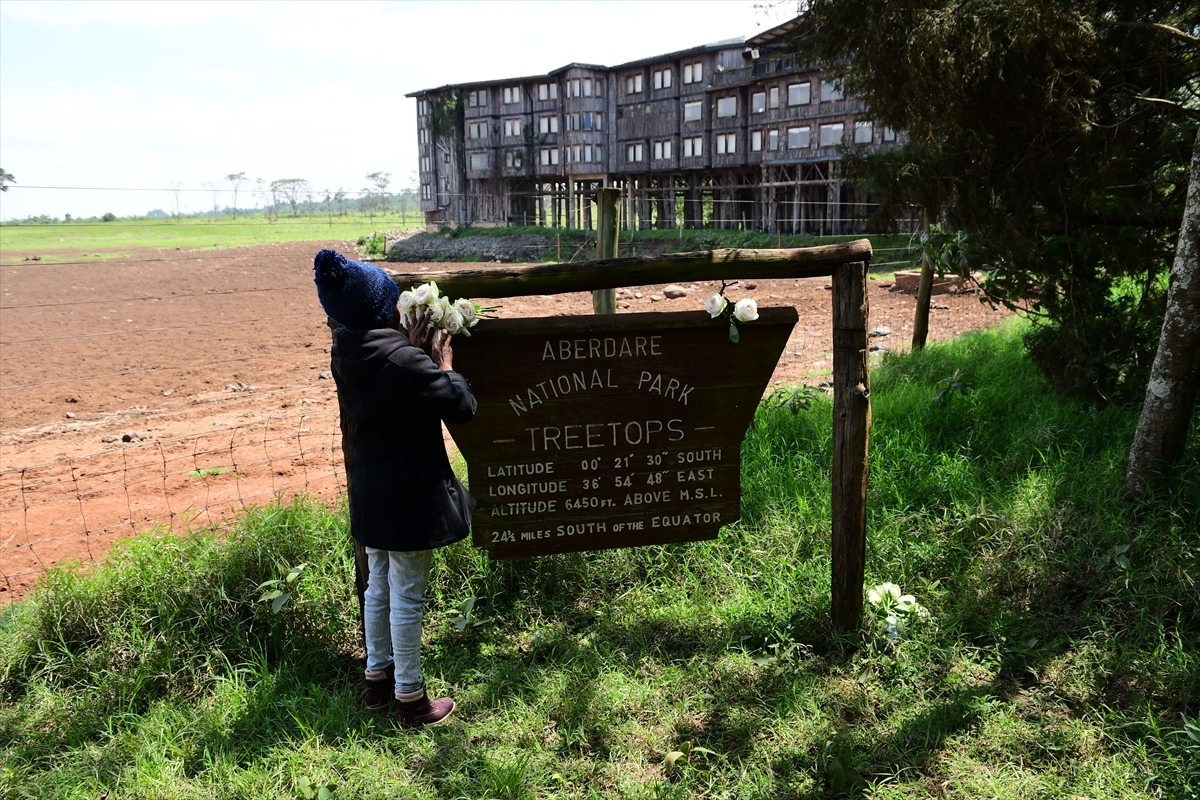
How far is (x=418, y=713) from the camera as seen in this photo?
3646mm

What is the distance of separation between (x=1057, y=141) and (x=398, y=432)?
4662 millimetres

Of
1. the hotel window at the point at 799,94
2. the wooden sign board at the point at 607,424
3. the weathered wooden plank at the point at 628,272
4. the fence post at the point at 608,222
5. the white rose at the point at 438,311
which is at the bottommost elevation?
the wooden sign board at the point at 607,424

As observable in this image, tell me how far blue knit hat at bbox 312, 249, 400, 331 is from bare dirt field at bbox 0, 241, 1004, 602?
3.19 metres

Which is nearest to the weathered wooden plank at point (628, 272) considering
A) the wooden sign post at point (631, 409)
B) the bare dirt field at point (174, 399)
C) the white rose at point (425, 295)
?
the wooden sign post at point (631, 409)

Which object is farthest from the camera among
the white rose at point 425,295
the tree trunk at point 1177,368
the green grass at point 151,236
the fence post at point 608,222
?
the green grass at point 151,236

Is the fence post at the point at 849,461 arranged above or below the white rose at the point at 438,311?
below

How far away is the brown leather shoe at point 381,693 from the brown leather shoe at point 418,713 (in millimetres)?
97

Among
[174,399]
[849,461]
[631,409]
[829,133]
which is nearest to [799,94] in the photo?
[829,133]

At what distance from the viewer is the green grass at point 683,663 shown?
3.31m

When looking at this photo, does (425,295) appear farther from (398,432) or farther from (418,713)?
(418,713)

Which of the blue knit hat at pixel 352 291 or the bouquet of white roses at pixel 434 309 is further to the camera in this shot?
the bouquet of white roses at pixel 434 309

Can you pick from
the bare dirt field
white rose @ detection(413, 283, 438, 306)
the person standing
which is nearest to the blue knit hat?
the person standing

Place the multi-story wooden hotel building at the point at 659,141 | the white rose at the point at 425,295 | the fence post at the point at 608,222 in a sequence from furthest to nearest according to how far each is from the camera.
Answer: the multi-story wooden hotel building at the point at 659,141 < the fence post at the point at 608,222 < the white rose at the point at 425,295

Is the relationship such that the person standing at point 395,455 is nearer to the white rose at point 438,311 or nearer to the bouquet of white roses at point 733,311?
the white rose at point 438,311
